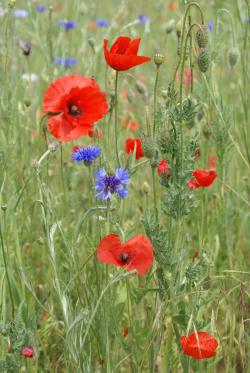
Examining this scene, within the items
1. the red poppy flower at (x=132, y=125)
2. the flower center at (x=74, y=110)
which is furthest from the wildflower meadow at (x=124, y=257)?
the red poppy flower at (x=132, y=125)

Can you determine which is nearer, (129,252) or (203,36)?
(129,252)

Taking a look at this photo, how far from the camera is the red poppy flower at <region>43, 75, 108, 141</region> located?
157 cm

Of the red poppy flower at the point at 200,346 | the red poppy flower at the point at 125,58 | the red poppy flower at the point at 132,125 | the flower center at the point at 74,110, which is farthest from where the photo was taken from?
the red poppy flower at the point at 132,125

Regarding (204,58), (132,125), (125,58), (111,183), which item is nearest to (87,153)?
(111,183)

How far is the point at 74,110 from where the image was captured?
63.5 inches

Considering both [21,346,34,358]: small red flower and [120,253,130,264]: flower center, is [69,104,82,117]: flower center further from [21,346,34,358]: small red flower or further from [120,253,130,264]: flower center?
[21,346,34,358]: small red flower

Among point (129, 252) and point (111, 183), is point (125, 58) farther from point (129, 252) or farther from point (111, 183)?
point (129, 252)

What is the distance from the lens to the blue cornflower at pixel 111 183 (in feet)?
4.88

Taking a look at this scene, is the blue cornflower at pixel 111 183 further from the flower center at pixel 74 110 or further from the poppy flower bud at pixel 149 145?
the flower center at pixel 74 110

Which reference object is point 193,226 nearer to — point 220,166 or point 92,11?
point 220,166

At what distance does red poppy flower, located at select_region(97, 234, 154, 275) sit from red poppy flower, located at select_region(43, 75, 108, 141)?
26 centimetres

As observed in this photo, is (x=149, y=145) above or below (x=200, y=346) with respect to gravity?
above

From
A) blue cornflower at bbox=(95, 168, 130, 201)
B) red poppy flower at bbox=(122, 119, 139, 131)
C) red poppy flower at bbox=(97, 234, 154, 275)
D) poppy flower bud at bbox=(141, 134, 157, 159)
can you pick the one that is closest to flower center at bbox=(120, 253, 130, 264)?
red poppy flower at bbox=(97, 234, 154, 275)

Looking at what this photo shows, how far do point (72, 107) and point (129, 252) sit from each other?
0.38 m
